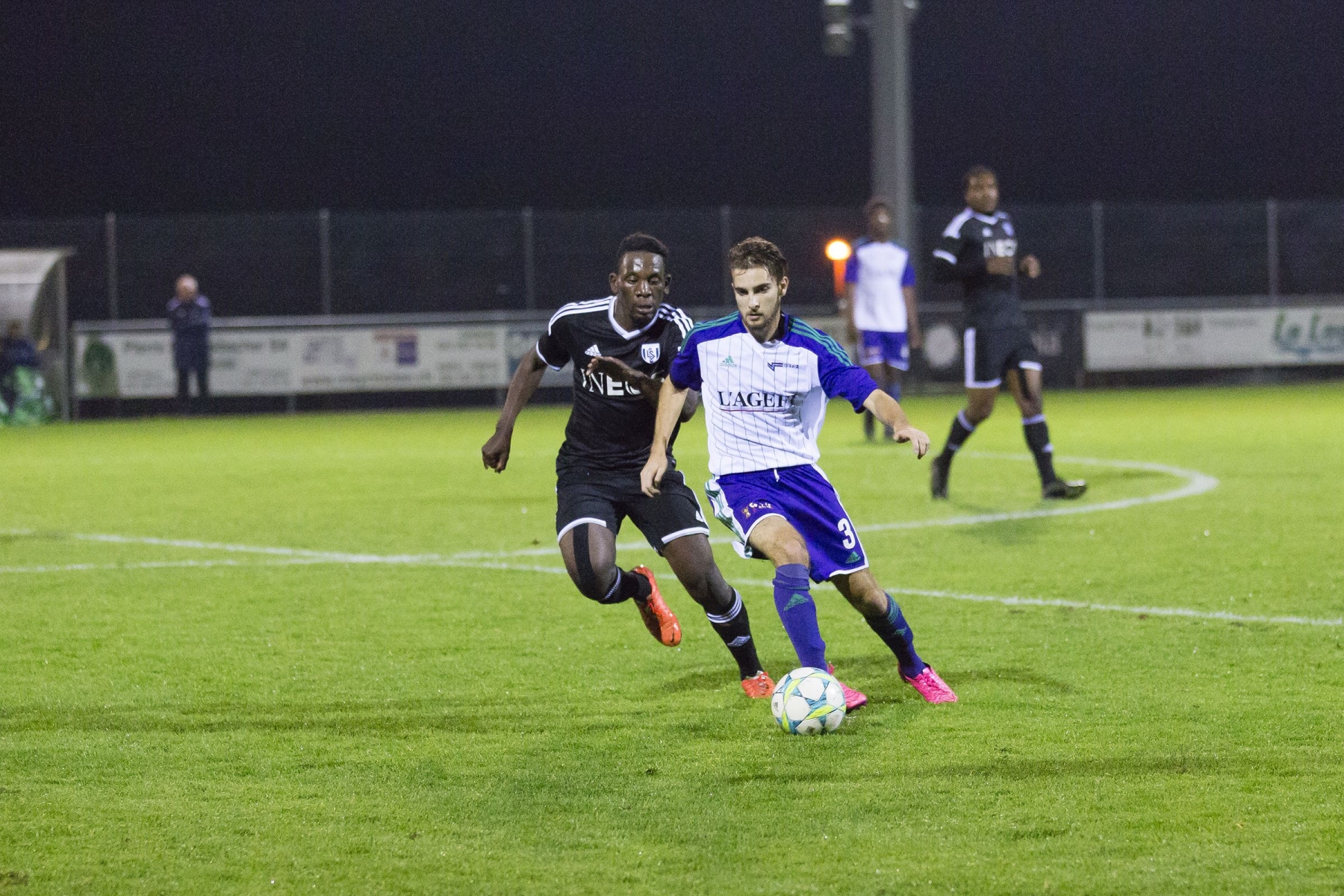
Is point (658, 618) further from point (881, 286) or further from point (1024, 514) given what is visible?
point (881, 286)

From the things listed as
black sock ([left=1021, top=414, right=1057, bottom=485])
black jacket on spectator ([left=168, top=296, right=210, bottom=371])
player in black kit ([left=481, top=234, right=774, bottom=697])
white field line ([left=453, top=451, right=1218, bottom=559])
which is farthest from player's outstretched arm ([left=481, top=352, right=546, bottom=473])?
black jacket on spectator ([left=168, top=296, right=210, bottom=371])

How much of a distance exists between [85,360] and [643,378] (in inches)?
752

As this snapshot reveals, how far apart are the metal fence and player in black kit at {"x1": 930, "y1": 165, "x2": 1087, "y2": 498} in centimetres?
1355

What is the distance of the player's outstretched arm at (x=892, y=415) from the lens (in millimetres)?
5227

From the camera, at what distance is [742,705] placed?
5.70m

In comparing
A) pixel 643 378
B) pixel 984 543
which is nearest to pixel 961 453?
pixel 984 543

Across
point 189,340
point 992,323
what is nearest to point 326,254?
point 189,340

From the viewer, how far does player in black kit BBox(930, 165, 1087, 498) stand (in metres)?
11.1

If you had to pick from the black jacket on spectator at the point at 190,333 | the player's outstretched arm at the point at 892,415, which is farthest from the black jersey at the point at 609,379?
the black jacket on spectator at the point at 190,333

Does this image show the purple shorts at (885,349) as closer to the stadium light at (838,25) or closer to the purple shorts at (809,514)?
the stadium light at (838,25)

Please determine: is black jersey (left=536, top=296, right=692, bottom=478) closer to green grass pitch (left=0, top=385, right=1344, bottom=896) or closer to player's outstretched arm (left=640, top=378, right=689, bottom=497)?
player's outstretched arm (left=640, top=378, right=689, bottom=497)

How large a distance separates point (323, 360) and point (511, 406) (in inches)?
705

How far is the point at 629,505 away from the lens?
639 centimetres

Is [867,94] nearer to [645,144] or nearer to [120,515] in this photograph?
[645,144]
